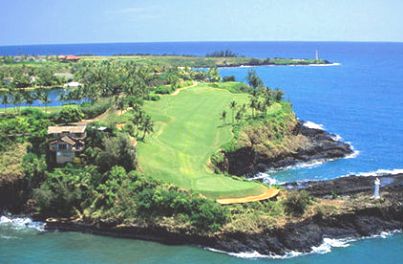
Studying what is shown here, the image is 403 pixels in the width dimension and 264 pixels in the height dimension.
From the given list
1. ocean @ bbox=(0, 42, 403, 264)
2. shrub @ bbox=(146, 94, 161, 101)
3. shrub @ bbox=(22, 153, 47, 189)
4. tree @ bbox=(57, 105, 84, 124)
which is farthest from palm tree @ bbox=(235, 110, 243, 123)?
shrub @ bbox=(22, 153, 47, 189)

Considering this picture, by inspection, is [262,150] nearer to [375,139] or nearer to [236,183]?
[236,183]

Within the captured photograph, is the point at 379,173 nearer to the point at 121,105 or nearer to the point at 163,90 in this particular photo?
the point at 121,105

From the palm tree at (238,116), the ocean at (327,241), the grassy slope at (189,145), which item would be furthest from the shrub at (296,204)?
the palm tree at (238,116)

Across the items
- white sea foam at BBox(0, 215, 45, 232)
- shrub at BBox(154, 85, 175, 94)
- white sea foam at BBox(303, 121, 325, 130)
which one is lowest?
white sea foam at BBox(0, 215, 45, 232)

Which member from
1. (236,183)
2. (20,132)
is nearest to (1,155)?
(20,132)

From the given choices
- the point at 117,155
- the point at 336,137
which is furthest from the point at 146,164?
the point at 336,137

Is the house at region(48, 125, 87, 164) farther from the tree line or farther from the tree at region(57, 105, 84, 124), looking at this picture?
the tree line
